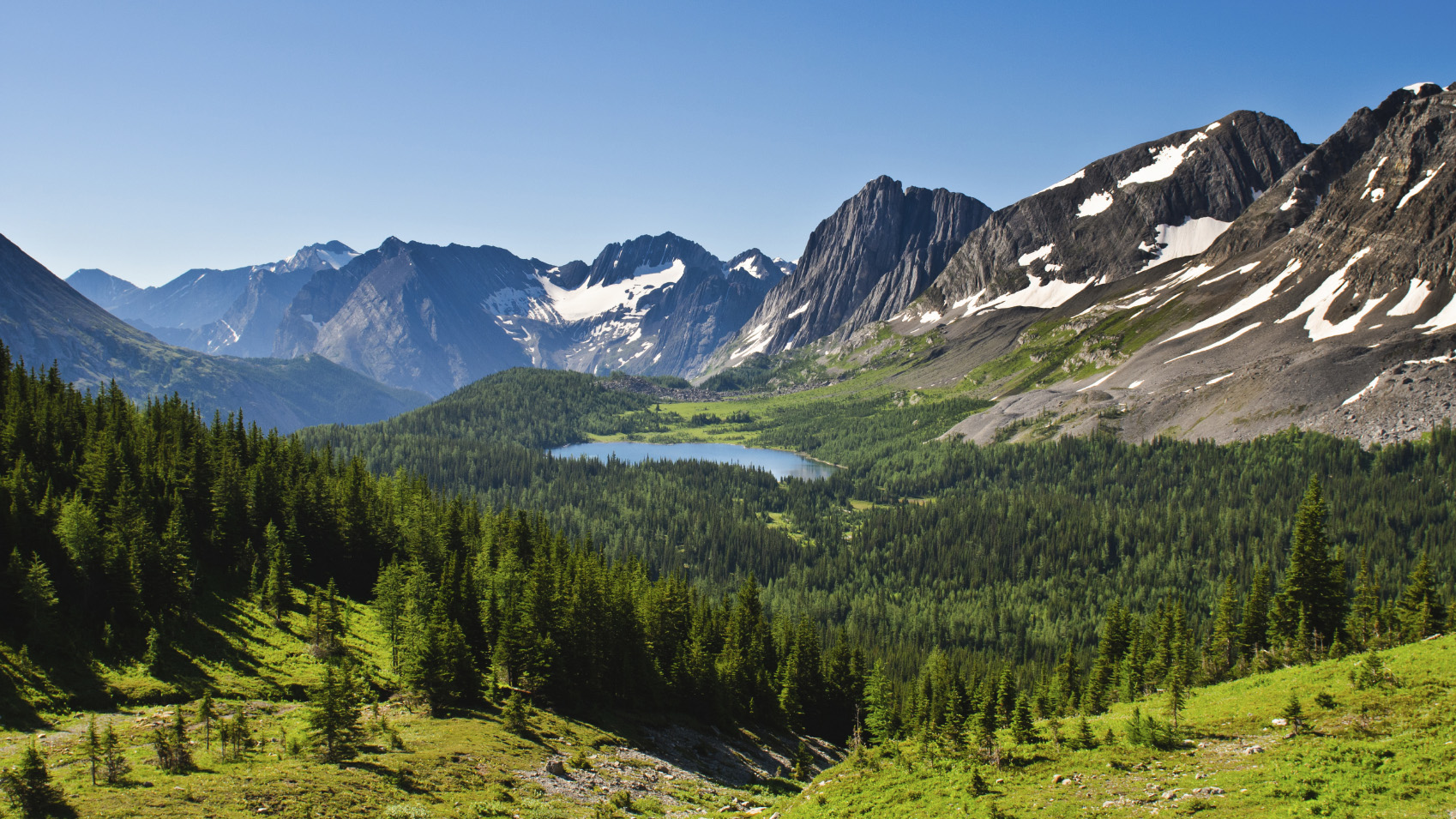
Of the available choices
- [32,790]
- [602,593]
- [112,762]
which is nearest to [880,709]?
[602,593]

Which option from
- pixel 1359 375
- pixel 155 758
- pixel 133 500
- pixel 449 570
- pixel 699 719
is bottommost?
pixel 699 719

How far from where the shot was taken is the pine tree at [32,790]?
28594mm

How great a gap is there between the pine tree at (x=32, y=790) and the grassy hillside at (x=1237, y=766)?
97.6 feet

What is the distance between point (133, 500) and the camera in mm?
66375

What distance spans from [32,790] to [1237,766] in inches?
1796

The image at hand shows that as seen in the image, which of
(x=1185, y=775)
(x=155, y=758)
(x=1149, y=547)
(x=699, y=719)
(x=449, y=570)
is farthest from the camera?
(x=1149, y=547)

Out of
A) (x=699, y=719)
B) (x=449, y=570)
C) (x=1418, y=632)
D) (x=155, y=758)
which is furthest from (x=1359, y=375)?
(x=155, y=758)

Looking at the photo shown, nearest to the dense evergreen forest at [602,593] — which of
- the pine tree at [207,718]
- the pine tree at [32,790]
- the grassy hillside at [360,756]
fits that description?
the grassy hillside at [360,756]

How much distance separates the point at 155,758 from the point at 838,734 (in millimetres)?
65069

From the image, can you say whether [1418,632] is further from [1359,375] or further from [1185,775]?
[1359,375]

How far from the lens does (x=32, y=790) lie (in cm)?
2891

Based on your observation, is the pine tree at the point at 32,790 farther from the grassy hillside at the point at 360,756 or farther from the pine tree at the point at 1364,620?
the pine tree at the point at 1364,620

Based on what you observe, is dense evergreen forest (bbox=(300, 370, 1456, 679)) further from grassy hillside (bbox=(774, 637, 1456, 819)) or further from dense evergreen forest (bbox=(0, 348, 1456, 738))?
grassy hillside (bbox=(774, 637, 1456, 819))

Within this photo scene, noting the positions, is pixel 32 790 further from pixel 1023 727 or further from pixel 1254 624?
pixel 1254 624
